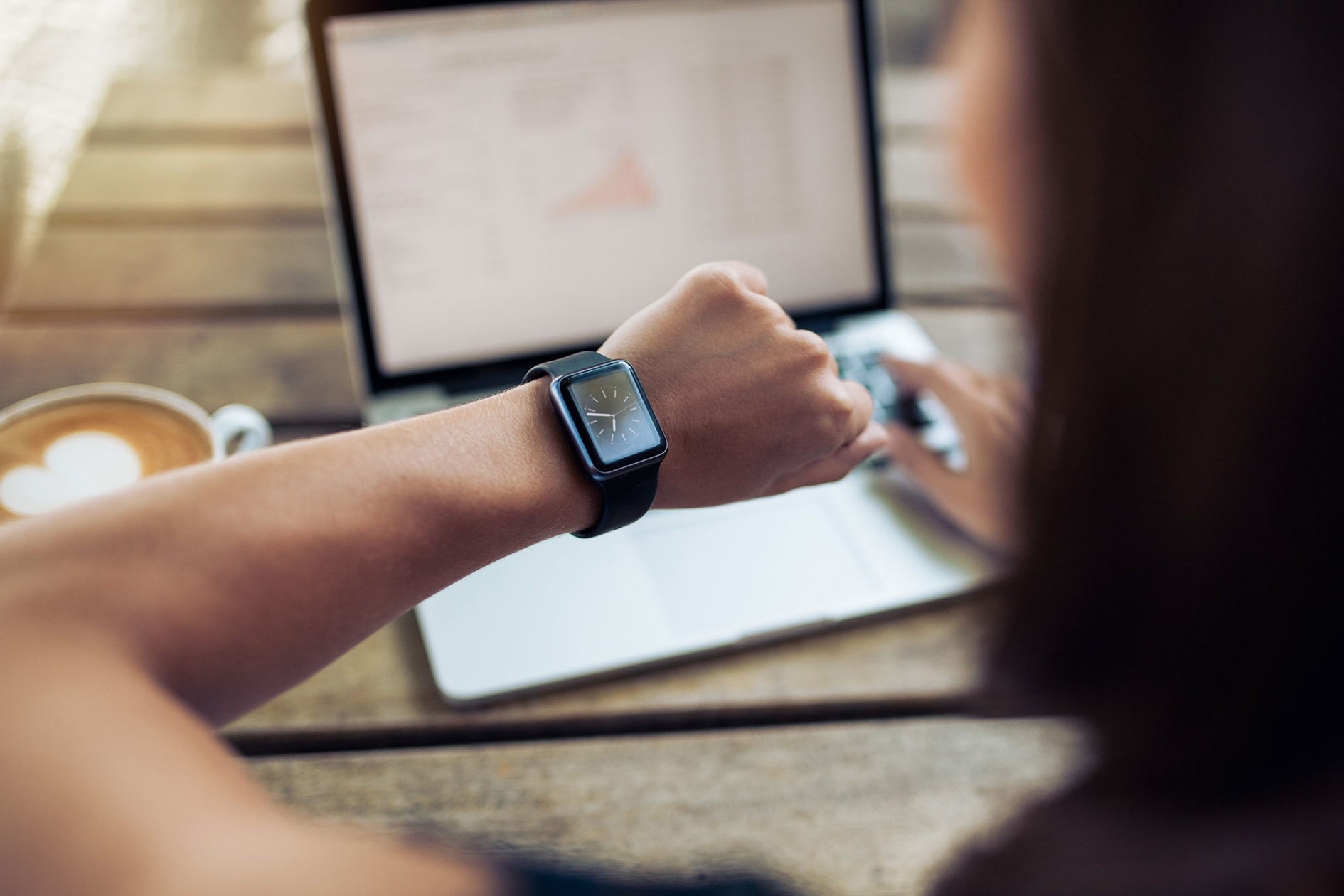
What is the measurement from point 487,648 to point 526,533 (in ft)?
0.45

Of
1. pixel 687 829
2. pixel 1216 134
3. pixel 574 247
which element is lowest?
pixel 687 829

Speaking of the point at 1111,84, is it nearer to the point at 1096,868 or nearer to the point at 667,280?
the point at 1096,868

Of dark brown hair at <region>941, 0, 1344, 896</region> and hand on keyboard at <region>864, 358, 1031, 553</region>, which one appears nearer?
dark brown hair at <region>941, 0, 1344, 896</region>

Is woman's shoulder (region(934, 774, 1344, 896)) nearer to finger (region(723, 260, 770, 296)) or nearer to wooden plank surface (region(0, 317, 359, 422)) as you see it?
finger (region(723, 260, 770, 296))

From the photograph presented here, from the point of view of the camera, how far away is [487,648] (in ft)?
1.90

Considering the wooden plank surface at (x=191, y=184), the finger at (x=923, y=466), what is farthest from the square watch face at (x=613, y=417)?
the wooden plank surface at (x=191, y=184)

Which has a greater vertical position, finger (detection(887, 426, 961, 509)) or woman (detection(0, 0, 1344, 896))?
woman (detection(0, 0, 1344, 896))

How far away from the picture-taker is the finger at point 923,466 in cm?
67

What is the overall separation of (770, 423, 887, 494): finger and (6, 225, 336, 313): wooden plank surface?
50 cm

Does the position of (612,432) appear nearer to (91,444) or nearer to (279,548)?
(279,548)

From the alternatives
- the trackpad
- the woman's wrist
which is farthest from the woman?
the trackpad

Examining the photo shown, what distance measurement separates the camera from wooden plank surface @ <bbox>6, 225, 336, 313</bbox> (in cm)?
86

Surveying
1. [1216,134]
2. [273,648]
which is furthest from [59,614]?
[1216,134]

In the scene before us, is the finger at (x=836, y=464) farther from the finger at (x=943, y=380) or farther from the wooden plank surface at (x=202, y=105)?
→ the wooden plank surface at (x=202, y=105)
